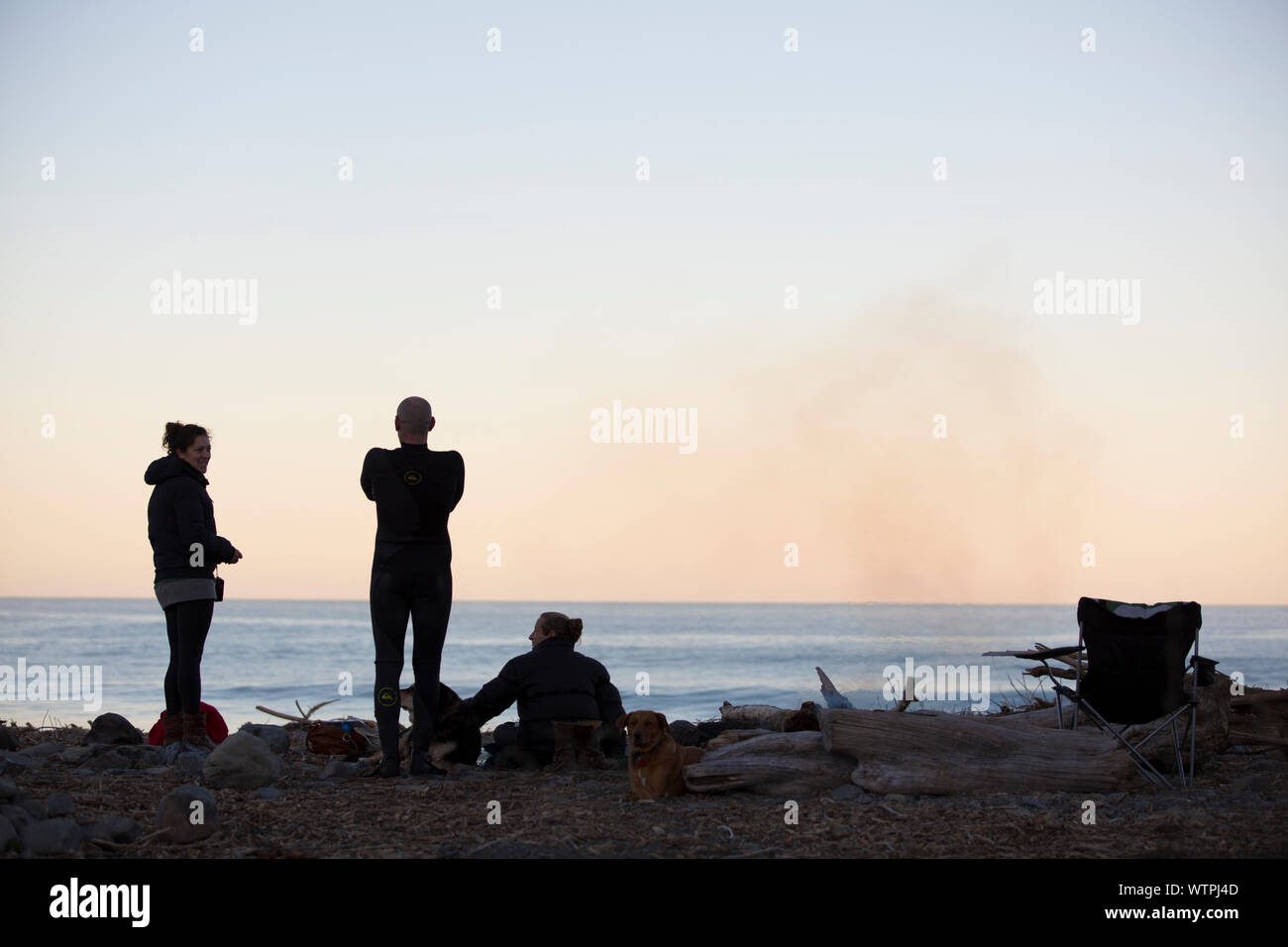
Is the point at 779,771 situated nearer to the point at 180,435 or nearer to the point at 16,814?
the point at 16,814

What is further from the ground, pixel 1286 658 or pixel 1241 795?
pixel 1241 795

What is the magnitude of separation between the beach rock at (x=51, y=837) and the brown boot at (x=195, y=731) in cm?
226

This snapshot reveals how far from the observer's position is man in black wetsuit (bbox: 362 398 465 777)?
662 centimetres

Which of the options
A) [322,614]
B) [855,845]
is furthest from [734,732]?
[322,614]

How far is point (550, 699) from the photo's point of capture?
23.4 feet

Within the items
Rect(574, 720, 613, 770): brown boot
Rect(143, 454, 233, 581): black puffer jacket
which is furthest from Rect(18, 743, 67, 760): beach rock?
Rect(574, 720, 613, 770): brown boot

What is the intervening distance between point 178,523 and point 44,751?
2.03 meters

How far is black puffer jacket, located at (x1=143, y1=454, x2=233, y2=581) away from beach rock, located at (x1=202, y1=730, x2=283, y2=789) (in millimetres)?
1221

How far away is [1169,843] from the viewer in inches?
189

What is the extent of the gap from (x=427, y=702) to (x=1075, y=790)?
381cm

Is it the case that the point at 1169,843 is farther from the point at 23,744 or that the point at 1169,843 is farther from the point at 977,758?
the point at 23,744

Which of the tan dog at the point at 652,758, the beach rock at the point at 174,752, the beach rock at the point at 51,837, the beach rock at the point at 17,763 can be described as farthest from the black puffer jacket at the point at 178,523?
the tan dog at the point at 652,758

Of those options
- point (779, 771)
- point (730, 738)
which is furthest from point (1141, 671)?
point (730, 738)
